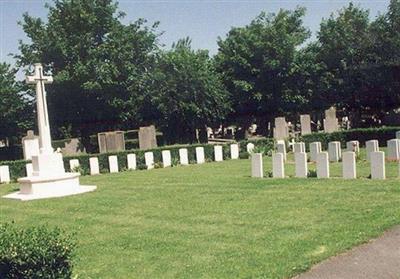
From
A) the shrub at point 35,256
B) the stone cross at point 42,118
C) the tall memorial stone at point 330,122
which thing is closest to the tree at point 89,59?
the tall memorial stone at point 330,122

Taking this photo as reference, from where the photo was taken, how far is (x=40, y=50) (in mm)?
38938

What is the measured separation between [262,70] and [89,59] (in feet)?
43.8

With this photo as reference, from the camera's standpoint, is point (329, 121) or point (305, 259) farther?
point (329, 121)

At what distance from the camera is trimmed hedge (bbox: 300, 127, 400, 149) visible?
29109mm

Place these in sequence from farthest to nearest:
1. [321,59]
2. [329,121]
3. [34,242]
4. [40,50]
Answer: [321,59], [40,50], [329,121], [34,242]

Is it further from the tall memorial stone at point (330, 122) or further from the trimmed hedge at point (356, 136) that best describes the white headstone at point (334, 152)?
the tall memorial stone at point (330, 122)

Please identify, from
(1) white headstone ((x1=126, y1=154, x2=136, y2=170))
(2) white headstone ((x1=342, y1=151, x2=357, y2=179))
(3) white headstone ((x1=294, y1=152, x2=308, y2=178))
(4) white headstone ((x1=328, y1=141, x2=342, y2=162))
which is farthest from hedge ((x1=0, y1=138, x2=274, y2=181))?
(2) white headstone ((x1=342, y1=151, x2=357, y2=179))

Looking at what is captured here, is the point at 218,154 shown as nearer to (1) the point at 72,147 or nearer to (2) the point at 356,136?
(2) the point at 356,136

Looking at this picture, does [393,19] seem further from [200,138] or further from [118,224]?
[118,224]

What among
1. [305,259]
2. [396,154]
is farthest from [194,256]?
[396,154]

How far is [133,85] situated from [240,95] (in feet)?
27.7

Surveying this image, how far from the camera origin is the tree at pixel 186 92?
1513 inches

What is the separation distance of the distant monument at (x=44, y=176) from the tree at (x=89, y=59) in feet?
62.6

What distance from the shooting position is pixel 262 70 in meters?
40.1
